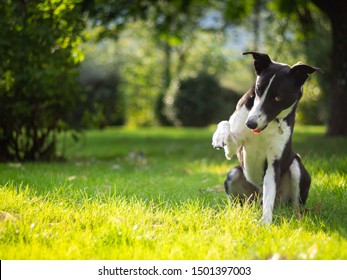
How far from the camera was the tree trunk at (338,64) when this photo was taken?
12469 mm

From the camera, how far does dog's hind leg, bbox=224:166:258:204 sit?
16.4 feet

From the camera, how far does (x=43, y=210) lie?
14.1ft

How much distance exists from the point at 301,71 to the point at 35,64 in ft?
15.9

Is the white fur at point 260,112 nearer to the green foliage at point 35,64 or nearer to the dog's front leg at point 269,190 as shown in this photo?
the dog's front leg at point 269,190

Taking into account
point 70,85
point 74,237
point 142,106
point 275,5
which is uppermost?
point 275,5

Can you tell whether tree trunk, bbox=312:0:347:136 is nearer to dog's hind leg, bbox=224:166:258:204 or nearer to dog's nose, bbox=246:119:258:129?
dog's hind leg, bbox=224:166:258:204

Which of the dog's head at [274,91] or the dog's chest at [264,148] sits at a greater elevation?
the dog's head at [274,91]

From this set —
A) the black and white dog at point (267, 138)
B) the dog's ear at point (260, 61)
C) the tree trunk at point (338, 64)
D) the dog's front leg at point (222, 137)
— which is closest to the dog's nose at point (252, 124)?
the black and white dog at point (267, 138)

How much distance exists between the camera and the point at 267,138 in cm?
449

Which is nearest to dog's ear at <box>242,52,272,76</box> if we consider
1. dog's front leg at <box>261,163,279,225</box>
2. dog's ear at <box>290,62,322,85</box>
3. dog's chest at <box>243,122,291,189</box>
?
dog's ear at <box>290,62,322,85</box>

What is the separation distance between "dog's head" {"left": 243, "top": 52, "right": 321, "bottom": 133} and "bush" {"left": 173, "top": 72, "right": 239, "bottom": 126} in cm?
2059

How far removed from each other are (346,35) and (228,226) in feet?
31.9
